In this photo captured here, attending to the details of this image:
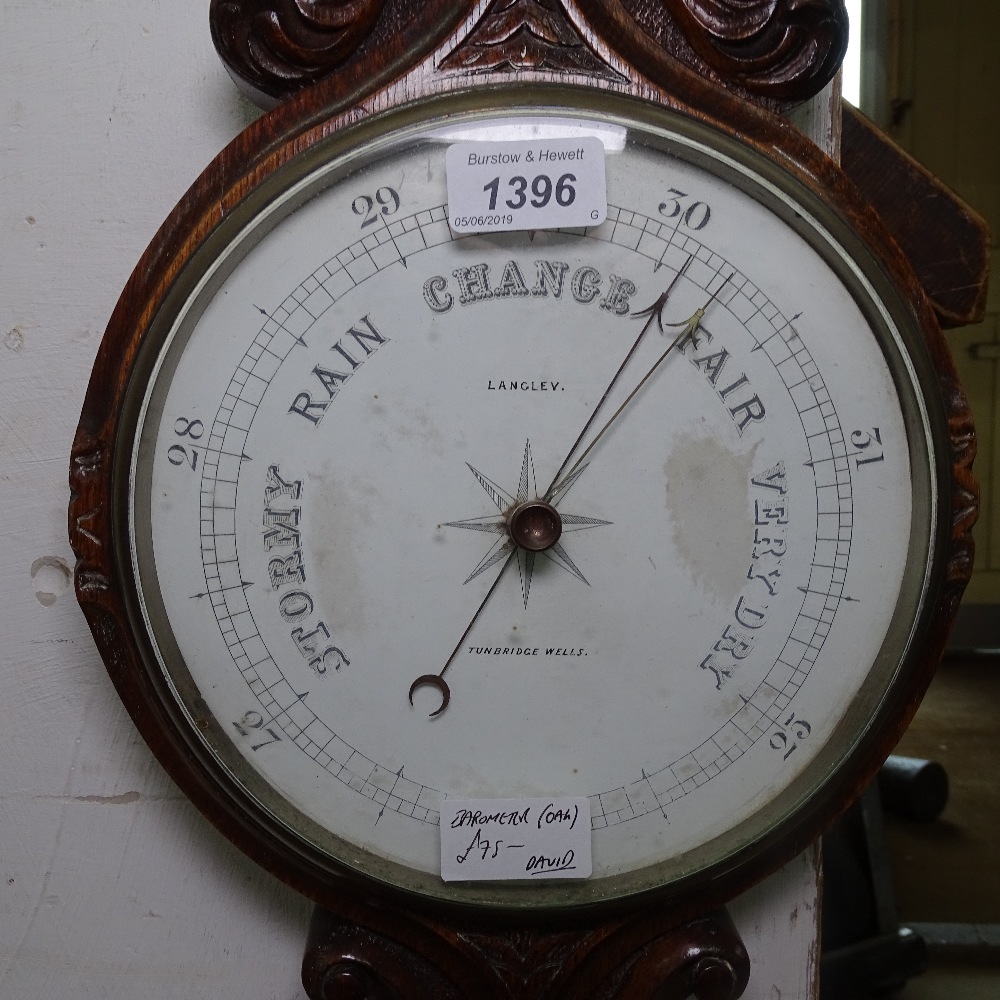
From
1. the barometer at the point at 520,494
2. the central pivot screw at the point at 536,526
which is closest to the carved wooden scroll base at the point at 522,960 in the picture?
the barometer at the point at 520,494

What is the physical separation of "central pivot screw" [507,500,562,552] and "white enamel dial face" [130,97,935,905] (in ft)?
0.09

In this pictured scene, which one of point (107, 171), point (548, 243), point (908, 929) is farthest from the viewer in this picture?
point (908, 929)

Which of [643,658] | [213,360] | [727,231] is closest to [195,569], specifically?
[213,360]

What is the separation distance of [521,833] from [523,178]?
1.43 feet

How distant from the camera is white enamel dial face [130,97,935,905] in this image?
62 cm

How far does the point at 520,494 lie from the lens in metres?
0.65

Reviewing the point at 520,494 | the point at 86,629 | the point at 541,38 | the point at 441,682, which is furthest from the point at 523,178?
the point at 86,629

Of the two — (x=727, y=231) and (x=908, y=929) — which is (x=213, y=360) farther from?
(x=908, y=929)

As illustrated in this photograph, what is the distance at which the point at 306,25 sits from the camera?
0.63 meters

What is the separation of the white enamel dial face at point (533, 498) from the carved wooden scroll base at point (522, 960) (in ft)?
0.15

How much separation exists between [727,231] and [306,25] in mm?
310

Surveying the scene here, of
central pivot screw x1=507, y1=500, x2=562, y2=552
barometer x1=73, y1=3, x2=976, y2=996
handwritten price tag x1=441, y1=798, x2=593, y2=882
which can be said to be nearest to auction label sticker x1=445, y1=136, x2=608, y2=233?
barometer x1=73, y1=3, x2=976, y2=996

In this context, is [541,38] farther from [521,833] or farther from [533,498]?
[521,833]

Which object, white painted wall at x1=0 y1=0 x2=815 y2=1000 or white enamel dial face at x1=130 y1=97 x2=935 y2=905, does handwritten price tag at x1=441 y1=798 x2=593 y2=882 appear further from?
white painted wall at x1=0 y1=0 x2=815 y2=1000
